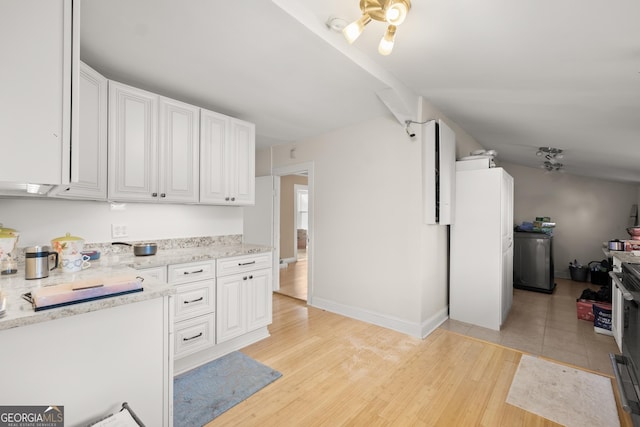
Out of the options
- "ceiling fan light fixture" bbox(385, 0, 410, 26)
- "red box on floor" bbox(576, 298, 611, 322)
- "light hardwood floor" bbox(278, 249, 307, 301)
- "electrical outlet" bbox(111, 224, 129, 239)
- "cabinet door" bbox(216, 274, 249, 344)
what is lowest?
"light hardwood floor" bbox(278, 249, 307, 301)

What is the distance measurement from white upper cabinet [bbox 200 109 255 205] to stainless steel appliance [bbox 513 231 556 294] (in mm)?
4525

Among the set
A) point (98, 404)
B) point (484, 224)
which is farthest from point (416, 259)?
point (98, 404)

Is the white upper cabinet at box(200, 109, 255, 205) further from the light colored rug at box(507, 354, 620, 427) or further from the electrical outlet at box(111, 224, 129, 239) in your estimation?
the light colored rug at box(507, 354, 620, 427)

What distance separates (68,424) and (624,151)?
5322mm

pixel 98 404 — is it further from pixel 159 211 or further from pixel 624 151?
pixel 624 151

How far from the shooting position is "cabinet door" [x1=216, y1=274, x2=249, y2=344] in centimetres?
250

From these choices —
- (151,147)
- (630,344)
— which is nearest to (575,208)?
(630,344)

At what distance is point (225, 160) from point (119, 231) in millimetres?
1117

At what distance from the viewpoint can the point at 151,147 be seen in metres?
2.40

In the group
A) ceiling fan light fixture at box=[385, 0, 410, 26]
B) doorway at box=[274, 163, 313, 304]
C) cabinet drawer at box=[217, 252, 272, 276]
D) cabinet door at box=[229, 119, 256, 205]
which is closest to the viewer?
ceiling fan light fixture at box=[385, 0, 410, 26]

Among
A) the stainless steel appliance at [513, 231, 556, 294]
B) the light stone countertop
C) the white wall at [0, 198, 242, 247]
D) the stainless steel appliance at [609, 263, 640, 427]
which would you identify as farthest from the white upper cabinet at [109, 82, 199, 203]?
the stainless steel appliance at [513, 231, 556, 294]

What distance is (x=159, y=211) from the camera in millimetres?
2715

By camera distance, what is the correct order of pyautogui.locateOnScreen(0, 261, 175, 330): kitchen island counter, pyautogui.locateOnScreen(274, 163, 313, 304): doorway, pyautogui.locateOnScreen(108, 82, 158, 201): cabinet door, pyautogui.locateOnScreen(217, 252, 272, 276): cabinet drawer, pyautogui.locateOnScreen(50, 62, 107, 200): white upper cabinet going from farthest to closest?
pyautogui.locateOnScreen(274, 163, 313, 304): doorway
pyautogui.locateOnScreen(217, 252, 272, 276): cabinet drawer
pyautogui.locateOnScreen(108, 82, 158, 201): cabinet door
pyautogui.locateOnScreen(50, 62, 107, 200): white upper cabinet
pyautogui.locateOnScreen(0, 261, 175, 330): kitchen island counter

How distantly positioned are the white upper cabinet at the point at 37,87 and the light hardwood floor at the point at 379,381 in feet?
5.48
